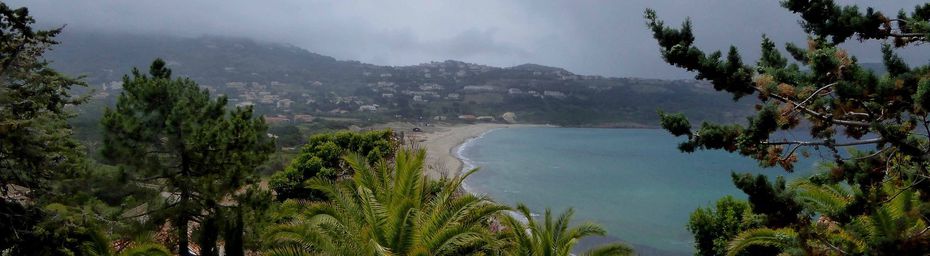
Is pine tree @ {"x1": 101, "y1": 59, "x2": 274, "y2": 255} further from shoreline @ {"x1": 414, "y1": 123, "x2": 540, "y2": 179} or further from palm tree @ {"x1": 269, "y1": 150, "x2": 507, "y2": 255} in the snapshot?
shoreline @ {"x1": 414, "y1": 123, "x2": 540, "y2": 179}

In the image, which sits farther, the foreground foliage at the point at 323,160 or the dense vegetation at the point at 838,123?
the foreground foliage at the point at 323,160

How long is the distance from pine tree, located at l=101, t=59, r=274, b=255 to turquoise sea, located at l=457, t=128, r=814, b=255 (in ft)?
63.0

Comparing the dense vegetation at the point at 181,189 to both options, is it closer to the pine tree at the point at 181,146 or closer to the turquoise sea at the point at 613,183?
the pine tree at the point at 181,146

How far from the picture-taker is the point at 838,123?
224 inches

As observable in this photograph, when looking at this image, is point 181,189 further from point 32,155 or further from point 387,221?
point 387,221

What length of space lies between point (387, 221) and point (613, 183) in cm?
4483

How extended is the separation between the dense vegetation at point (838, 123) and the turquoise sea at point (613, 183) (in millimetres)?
16590

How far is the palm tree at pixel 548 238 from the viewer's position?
8.48m

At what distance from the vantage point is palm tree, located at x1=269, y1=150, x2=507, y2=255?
737 cm

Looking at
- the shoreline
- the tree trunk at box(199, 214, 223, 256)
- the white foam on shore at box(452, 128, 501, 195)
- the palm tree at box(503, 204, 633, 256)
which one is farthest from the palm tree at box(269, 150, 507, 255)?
the white foam on shore at box(452, 128, 501, 195)

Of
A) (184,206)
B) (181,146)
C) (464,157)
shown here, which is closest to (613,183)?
(464,157)

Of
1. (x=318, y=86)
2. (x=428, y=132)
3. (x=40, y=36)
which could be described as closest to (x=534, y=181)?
(x=40, y=36)

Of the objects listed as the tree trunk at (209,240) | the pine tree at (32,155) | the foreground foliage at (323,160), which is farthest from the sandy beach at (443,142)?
the pine tree at (32,155)

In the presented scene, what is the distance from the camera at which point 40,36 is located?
8.54 m
